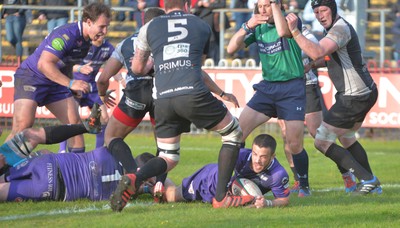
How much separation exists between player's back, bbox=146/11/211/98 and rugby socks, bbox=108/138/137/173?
4.02ft

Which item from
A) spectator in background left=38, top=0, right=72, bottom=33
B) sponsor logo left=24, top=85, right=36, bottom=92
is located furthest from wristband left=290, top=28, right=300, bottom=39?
spectator in background left=38, top=0, right=72, bottom=33

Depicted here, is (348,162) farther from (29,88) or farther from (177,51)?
(29,88)

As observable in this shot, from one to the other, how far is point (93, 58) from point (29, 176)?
4.73m

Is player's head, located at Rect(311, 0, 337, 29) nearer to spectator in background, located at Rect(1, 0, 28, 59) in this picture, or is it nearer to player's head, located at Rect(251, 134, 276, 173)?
player's head, located at Rect(251, 134, 276, 173)

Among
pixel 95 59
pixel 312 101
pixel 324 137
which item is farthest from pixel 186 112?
pixel 95 59

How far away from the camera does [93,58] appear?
48.0 ft

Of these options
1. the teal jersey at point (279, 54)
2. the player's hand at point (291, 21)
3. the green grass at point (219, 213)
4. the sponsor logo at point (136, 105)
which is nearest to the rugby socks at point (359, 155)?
the green grass at point (219, 213)

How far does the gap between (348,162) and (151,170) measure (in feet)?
9.68

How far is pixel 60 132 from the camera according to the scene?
10.8 m

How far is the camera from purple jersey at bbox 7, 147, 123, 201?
10.1 metres

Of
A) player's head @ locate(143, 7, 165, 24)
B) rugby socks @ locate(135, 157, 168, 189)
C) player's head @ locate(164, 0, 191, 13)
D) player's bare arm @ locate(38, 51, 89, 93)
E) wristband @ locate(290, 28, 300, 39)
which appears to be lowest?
rugby socks @ locate(135, 157, 168, 189)

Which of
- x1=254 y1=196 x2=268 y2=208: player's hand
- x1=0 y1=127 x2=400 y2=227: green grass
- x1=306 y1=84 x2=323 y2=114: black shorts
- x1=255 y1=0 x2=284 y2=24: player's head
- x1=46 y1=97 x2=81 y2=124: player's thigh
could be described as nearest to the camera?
x1=0 y1=127 x2=400 y2=227: green grass

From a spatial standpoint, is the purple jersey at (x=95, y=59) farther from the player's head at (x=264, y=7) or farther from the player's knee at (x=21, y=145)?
the player's head at (x=264, y=7)

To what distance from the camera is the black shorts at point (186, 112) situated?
909 cm
